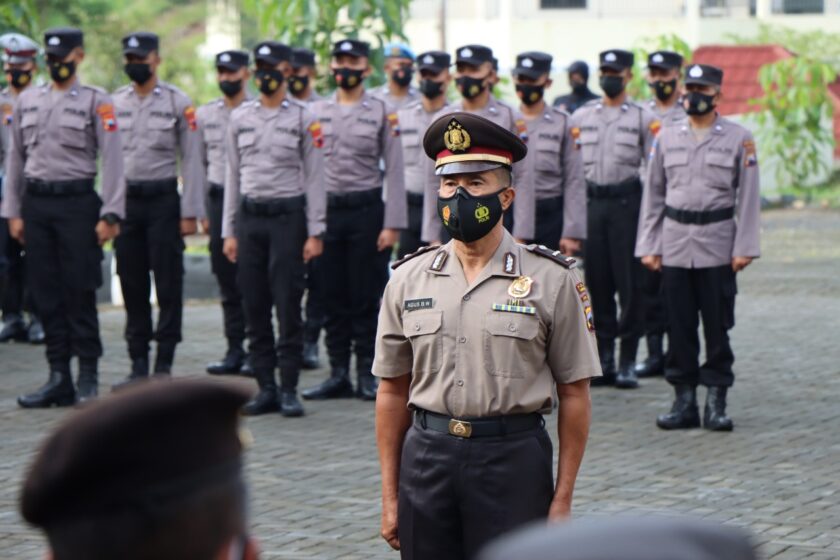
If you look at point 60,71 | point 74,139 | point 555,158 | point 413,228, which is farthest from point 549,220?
point 60,71

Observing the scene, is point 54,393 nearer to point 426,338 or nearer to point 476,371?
point 426,338

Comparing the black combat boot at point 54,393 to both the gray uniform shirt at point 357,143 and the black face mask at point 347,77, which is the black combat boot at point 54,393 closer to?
the gray uniform shirt at point 357,143

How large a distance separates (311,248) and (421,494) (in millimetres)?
5716

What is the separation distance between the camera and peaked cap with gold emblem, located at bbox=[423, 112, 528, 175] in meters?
4.54

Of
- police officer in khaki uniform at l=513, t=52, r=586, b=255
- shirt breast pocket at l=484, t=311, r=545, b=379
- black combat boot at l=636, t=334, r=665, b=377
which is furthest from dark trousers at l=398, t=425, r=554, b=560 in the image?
black combat boot at l=636, t=334, r=665, b=377

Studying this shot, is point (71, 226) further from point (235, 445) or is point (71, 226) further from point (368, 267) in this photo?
point (235, 445)

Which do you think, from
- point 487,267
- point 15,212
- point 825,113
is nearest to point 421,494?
point 487,267

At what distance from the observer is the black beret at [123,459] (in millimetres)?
1770

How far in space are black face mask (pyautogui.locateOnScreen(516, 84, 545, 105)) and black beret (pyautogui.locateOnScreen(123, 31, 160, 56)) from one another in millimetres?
2573

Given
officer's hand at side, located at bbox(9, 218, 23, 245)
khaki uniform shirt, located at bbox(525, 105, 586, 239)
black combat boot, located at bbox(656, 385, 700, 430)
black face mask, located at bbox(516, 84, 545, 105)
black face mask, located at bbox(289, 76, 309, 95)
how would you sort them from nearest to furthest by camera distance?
black combat boot, located at bbox(656, 385, 700, 430), officer's hand at side, located at bbox(9, 218, 23, 245), khaki uniform shirt, located at bbox(525, 105, 586, 239), black face mask, located at bbox(516, 84, 545, 105), black face mask, located at bbox(289, 76, 309, 95)

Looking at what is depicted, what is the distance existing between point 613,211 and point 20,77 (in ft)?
15.3

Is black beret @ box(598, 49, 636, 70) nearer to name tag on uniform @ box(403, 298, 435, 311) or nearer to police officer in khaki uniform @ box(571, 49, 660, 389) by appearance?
police officer in khaki uniform @ box(571, 49, 660, 389)

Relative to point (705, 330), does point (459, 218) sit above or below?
above

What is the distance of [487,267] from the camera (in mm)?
4570
